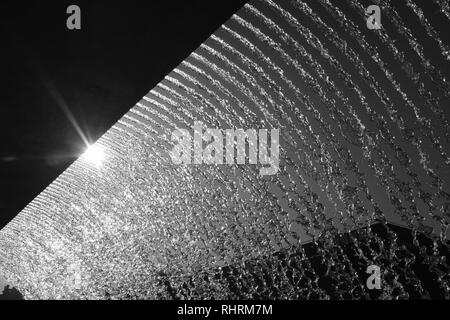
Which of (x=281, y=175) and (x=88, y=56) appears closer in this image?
(x=88, y=56)

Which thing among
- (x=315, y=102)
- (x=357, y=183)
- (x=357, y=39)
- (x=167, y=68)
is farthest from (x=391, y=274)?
(x=167, y=68)

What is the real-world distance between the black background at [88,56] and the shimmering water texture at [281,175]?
3.80 feet

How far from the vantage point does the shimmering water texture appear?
5383 millimetres

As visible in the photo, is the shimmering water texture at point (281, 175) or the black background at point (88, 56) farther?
the shimmering water texture at point (281, 175)

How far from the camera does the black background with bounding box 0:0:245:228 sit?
362 cm

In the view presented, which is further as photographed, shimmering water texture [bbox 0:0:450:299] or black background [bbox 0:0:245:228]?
shimmering water texture [bbox 0:0:450:299]

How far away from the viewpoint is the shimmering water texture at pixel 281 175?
538 cm

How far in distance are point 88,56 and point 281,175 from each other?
399 centimetres

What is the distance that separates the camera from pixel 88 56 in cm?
404

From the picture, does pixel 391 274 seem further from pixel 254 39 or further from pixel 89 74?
pixel 89 74

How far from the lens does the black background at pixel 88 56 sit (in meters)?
3.62

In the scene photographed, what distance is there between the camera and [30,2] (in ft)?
11.5

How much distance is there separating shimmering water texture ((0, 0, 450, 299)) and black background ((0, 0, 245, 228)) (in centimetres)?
116
